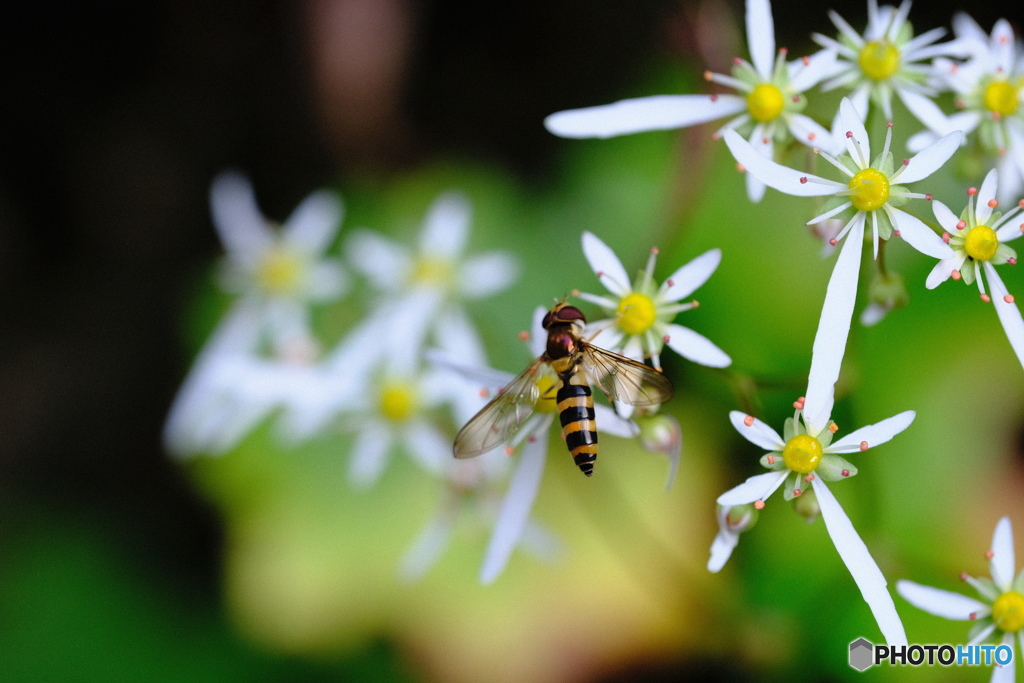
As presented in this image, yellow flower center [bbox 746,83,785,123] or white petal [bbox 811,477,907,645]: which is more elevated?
yellow flower center [bbox 746,83,785,123]

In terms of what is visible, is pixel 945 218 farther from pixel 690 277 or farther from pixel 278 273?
pixel 278 273

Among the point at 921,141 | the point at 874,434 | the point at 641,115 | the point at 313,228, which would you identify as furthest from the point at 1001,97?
the point at 313,228

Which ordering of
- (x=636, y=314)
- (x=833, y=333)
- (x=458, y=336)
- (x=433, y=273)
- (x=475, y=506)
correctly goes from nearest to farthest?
1. (x=833, y=333)
2. (x=636, y=314)
3. (x=475, y=506)
4. (x=458, y=336)
5. (x=433, y=273)

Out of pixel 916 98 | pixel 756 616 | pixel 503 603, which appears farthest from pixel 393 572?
pixel 916 98

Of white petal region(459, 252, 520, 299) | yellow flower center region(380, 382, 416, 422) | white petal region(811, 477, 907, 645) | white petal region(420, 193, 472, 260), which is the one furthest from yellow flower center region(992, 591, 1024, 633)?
white petal region(420, 193, 472, 260)

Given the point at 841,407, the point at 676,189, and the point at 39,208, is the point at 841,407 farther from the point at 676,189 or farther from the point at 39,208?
the point at 39,208

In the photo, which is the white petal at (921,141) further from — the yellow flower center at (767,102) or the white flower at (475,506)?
the white flower at (475,506)

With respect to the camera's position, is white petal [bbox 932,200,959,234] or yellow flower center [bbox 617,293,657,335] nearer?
white petal [bbox 932,200,959,234]

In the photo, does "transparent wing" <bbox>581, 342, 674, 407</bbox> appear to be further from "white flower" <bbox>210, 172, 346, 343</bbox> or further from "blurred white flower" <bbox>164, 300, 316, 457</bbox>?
"white flower" <bbox>210, 172, 346, 343</bbox>
